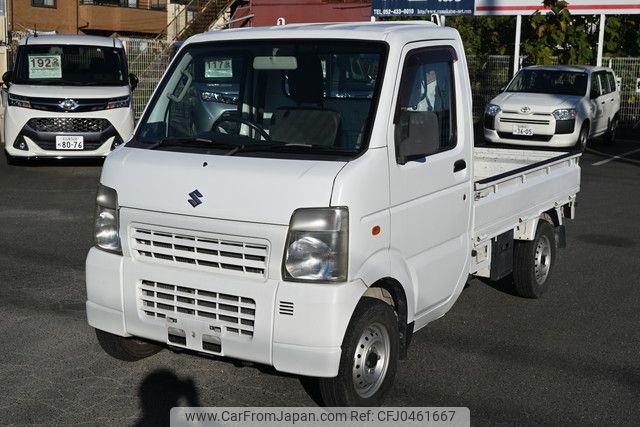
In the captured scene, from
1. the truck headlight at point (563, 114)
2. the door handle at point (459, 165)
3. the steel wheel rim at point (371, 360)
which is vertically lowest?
the steel wheel rim at point (371, 360)

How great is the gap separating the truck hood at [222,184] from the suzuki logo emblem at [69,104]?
8.90m

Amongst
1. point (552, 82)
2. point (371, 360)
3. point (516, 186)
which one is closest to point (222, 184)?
point (371, 360)

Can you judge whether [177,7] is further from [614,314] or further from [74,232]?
[614,314]

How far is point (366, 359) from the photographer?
4652 millimetres

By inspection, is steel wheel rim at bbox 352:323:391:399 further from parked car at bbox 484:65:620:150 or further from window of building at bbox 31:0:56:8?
window of building at bbox 31:0:56:8

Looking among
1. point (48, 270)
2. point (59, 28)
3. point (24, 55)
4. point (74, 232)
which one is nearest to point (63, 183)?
point (24, 55)

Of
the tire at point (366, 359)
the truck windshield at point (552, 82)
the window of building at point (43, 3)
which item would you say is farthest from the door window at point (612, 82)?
the window of building at point (43, 3)

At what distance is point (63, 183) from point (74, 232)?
11.9 ft

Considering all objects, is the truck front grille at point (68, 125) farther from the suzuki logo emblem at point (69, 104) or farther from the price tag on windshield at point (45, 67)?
the price tag on windshield at point (45, 67)

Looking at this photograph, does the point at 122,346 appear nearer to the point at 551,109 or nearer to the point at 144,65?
the point at 551,109

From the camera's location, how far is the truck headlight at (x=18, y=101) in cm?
1328

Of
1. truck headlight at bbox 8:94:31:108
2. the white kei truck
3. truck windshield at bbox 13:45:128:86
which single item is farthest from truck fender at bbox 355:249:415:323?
truck windshield at bbox 13:45:128:86

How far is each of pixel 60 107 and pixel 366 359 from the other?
389 inches

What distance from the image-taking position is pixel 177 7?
122ft
